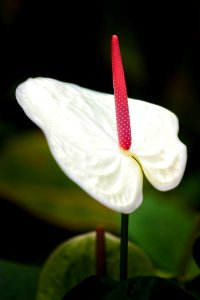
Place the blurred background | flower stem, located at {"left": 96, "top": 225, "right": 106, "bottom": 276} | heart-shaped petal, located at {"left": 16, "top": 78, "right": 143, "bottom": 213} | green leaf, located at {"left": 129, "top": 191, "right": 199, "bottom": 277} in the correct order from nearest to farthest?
heart-shaped petal, located at {"left": 16, "top": 78, "right": 143, "bottom": 213} < flower stem, located at {"left": 96, "top": 225, "right": 106, "bottom": 276} < green leaf, located at {"left": 129, "top": 191, "right": 199, "bottom": 277} < the blurred background

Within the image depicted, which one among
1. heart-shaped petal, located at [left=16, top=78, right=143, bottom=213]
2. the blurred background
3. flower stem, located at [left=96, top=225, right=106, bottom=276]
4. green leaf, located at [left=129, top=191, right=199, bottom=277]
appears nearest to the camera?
heart-shaped petal, located at [left=16, top=78, right=143, bottom=213]

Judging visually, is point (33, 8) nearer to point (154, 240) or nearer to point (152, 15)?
point (152, 15)

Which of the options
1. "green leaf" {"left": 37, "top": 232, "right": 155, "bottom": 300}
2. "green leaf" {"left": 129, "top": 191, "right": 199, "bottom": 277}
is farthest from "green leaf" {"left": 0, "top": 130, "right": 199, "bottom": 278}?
"green leaf" {"left": 37, "top": 232, "right": 155, "bottom": 300}

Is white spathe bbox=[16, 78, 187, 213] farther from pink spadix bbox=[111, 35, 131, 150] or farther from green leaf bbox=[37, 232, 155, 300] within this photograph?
green leaf bbox=[37, 232, 155, 300]

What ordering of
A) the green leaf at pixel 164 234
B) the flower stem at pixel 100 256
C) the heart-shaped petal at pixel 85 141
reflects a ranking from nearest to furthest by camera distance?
1. the heart-shaped petal at pixel 85 141
2. the flower stem at pixel 100 256
3. the green leaf at pixel 164 234

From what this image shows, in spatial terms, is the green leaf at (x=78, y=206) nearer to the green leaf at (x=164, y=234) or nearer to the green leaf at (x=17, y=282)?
the green leaf at (x=164, y=234)

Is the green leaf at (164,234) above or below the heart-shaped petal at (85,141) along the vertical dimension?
below

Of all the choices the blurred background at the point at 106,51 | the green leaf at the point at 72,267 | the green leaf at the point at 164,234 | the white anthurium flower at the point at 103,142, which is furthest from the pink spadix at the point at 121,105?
the blurred background at the point at 106,51
